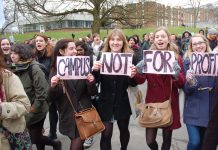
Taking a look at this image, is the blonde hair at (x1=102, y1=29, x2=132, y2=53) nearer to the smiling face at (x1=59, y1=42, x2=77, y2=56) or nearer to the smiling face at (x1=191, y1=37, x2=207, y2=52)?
the smiling face at (x1=59, y1=42, x2=77, y2=56)

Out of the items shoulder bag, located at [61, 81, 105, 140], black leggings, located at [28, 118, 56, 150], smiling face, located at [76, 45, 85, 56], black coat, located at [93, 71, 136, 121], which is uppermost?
smiling face, located at [76, 45, 85, 56]

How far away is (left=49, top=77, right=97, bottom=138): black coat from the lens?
13.6 feet

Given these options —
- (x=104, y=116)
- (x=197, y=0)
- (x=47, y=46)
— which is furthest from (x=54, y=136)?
(x=197, y=0)

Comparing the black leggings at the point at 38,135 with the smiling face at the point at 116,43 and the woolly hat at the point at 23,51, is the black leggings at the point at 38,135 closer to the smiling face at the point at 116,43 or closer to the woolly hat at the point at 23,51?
the woolly hat at the point at 23,51

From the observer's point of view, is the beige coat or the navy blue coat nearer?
the beige coat

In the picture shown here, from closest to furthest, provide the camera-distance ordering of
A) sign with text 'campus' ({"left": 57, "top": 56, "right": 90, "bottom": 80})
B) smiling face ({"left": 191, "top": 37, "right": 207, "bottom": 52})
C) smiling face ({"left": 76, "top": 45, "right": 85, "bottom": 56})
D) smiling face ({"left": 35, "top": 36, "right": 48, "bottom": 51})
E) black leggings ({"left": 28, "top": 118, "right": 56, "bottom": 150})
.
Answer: sign with text 'campus' ({"left": 57, "top": 56, "right": 90, "bottom": 80}) → smiling face ({"left": 191, "top": 37, "right": 207, "bottom": 52}) → black leggings ({"left": 28, "top": 118, "right": 56, "bottom": 150}) → smiling face ({"left": 76, "top": 45, "right": 85, "bottom": 56}) → smiling face ({"left": 35, "top": 36, "right": 48, "bottom": 51})

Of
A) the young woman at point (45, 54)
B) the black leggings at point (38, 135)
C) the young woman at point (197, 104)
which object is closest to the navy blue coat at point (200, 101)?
the young woman at point (197, 104)

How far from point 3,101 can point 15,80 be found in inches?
7.7

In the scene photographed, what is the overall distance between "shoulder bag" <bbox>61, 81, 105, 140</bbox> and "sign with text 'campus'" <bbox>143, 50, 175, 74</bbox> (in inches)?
30.7

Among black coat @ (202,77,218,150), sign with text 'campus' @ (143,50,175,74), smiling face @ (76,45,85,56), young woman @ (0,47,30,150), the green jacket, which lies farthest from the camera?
smiling face @ (76,45,85,56)

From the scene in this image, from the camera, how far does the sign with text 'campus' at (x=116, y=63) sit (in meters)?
4.26

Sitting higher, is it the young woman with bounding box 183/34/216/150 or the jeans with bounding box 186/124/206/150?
the young woman with bounding box 183/34/216/150

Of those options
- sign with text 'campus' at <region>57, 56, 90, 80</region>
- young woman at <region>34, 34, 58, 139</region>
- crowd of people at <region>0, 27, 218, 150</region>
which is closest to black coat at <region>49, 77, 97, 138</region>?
crowd of people at <region>0, 27, 218, 150</region>

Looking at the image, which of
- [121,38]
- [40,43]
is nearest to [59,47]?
[121,38]
